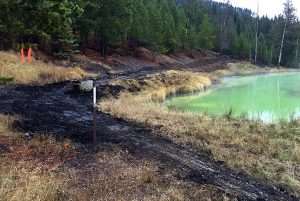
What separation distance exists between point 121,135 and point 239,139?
3934 millimetres

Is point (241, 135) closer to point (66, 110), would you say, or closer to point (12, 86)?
point (66, 110)

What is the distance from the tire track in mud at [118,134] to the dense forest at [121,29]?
284cm

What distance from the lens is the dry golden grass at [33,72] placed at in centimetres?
2450

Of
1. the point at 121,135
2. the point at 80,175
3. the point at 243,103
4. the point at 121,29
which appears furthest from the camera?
the point at 121,29

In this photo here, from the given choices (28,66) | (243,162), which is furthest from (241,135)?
(28,66)

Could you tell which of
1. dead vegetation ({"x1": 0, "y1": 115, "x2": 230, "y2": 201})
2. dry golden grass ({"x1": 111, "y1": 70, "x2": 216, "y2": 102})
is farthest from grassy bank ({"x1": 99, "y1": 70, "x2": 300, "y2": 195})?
dry golden grass ({"x1": 111, "y1": 70, "x2": 216, "y2": 102})

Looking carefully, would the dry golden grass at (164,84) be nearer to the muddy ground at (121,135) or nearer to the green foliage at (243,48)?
the muddy ground at (121,135)

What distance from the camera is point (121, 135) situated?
13.0 metres

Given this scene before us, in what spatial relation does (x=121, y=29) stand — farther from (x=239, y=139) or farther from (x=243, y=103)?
(x=239, y=139)

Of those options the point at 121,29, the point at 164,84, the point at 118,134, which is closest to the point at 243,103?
the point at 164,84

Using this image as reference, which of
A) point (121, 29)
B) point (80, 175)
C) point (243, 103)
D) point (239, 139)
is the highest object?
point (121, 29)

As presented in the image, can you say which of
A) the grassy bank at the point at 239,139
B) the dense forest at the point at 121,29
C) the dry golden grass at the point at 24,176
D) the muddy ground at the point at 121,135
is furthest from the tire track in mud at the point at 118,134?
the dense forest at the point at 121,29

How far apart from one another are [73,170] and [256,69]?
62523mm

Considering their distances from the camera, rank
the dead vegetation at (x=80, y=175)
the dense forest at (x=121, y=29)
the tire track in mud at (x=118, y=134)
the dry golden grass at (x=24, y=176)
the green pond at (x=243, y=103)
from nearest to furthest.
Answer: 1. the dry golden grass at (x=24, y=176)
2. the dead vegetation at (x=80, y=175)
3. the tire track in mud at (x=118, y=134)
4. the dense forest at (x=121, y=29)
5. the green pond at (x=243, y=103)
